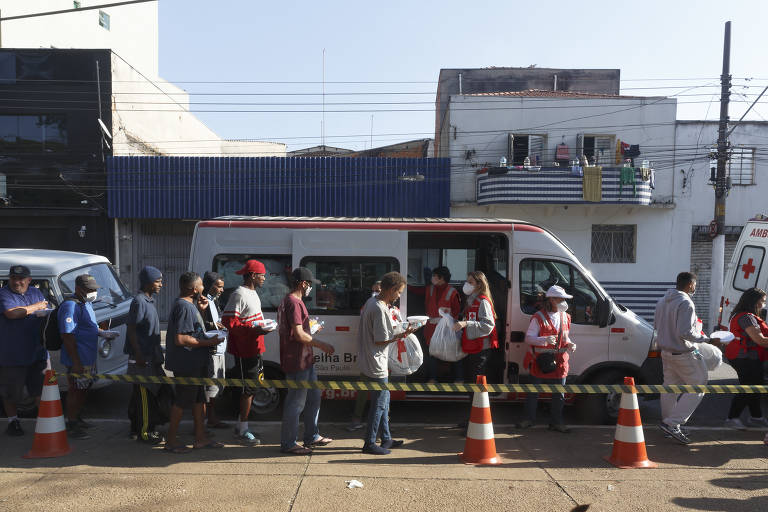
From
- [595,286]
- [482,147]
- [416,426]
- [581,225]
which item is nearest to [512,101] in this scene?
[482,147]

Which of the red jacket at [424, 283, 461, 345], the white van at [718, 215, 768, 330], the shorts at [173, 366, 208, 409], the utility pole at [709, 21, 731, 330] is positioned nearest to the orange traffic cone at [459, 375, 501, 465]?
the red jacket at [424, 283, 461, 345]

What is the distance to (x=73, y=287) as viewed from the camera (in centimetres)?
746

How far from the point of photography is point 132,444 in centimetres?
563

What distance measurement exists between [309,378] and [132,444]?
2.01 meters

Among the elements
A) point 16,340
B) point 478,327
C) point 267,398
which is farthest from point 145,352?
point 478,327

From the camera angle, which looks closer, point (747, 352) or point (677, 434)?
point (677, 434)

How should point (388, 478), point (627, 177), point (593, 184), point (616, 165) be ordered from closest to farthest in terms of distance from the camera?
point (388, 478) → point (627, 177) → point (593, 184) → point (616, 165)

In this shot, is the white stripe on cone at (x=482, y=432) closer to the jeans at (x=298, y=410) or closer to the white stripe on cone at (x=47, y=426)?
the jeans at (x=298, y=410)

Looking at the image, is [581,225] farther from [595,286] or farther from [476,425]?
[476,425]

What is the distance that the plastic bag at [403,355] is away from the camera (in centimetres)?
580

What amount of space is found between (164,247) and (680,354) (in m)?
14.8

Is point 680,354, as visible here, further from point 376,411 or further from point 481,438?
point 376,411

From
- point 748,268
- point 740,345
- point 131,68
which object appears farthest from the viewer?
point 131,68

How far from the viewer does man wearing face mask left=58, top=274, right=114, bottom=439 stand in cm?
566
